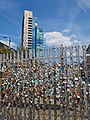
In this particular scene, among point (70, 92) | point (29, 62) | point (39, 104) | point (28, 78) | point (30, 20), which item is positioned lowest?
point (39, 104)

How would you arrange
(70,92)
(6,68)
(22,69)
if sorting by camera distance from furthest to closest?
(6,68) < (22,69) < (70,92)

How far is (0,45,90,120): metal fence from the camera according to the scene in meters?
4.23

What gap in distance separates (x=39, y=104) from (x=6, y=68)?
1585 mm

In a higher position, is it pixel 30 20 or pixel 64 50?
pixel 30 20

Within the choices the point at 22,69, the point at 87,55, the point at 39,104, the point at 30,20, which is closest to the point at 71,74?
the point at 87,55

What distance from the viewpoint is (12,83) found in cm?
537

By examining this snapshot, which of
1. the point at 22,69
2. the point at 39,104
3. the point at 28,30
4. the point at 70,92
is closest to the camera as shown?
the point at 70,92

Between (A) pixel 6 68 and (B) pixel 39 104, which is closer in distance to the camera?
(B) pixel 39 104

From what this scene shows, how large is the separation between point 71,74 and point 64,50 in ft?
1.96

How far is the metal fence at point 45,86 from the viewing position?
4.23 meters

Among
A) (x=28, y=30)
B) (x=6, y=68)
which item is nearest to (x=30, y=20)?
(x=28, y=30)

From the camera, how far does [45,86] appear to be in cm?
474

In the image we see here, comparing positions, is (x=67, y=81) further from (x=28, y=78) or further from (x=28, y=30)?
(x=28, y=30)

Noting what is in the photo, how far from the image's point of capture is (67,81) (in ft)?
14.4
